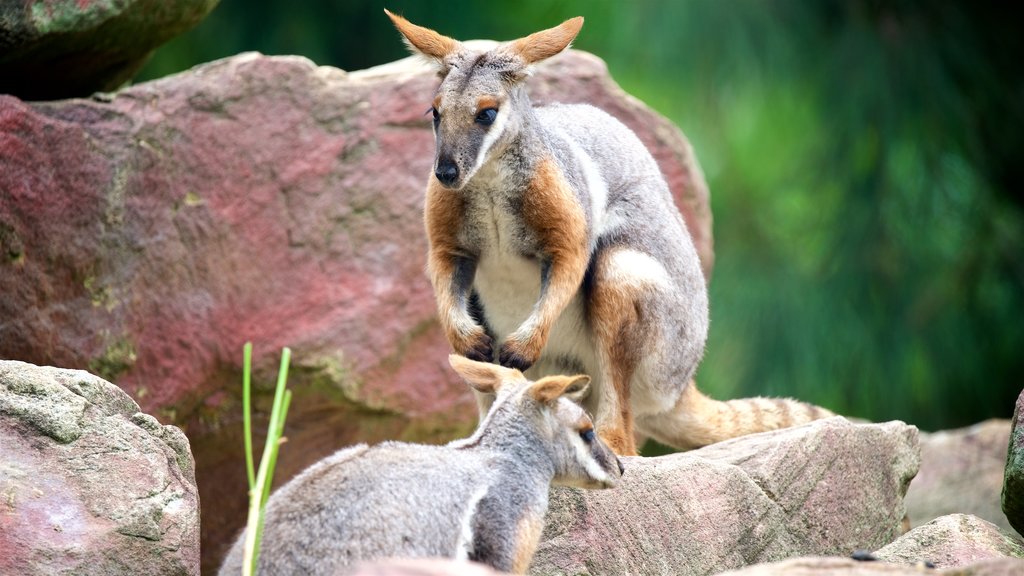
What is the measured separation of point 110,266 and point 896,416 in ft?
28.9

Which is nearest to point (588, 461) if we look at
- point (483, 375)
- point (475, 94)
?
point (483, 375)

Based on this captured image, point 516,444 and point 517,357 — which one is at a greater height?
point 516,444

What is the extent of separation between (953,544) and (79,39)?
4842 millimetres

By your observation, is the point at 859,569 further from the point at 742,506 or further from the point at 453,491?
the point at 742,506

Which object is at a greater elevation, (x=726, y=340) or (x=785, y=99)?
(x=785, y=99)

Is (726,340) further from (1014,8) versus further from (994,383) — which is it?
(1014,8)

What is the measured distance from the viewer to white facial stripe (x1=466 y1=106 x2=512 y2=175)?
224 inches

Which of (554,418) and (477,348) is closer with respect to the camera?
(554,418)

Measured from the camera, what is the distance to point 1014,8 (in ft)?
44.9

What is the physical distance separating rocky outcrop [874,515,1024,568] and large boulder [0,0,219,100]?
4.49 meters

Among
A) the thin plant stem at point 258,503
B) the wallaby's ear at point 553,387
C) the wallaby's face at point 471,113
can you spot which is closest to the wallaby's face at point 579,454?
the wallaby's ear at point 553,387

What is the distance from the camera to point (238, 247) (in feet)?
25.9

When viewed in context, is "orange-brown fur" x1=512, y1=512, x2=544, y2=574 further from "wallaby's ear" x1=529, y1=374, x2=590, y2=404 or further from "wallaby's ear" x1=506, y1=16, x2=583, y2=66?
"wallaby's ear" x1=506, y1=16, x2=583, y2=66

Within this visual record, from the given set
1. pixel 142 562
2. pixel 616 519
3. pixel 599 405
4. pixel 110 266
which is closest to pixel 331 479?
pixel 142 562
